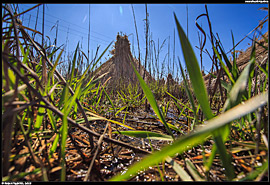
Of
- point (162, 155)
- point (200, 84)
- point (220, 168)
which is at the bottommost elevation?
point (220, 168)

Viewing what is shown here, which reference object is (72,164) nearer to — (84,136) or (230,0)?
(84,136)

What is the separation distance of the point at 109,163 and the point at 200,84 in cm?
35

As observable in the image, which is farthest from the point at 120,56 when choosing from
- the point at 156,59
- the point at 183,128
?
the point at 183,128

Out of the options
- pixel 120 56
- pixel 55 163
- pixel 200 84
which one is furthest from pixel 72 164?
pixel 120 56

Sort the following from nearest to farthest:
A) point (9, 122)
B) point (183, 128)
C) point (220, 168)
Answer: point (9, 122) → point (220, 168) → point (183, 128)

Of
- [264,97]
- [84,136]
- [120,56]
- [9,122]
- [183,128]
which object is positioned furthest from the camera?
[120,56]

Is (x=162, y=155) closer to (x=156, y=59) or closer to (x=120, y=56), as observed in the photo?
(x=156, y=59)

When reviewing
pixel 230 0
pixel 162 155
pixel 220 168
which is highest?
pixel 230 0

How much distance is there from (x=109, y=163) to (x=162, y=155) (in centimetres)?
30

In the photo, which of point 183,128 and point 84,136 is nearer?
point 84,136

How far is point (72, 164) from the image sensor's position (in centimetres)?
40

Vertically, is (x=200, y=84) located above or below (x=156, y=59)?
below

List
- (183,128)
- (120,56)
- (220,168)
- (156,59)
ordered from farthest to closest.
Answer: (120,56), (156,59), (183,128), (220,168)

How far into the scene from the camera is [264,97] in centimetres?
19
